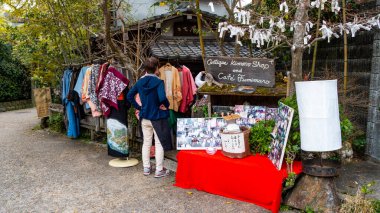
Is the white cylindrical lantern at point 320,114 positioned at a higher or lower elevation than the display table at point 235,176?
higher

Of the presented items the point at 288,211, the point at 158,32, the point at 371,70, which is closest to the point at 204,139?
the point at 288,211

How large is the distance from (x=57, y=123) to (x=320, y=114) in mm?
9513

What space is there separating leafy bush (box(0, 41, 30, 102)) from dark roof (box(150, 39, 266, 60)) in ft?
43.1

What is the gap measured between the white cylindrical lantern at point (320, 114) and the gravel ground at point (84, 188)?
133cm

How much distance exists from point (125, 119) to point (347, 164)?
4740 mm

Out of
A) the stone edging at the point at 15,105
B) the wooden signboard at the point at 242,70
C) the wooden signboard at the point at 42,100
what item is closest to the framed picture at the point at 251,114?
the wooden signboard at the point at 242,70

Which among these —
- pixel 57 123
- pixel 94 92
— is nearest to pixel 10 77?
pixel 57 123

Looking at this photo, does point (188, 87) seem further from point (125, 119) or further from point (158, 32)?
point (158, 32)

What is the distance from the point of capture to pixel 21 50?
13234mm

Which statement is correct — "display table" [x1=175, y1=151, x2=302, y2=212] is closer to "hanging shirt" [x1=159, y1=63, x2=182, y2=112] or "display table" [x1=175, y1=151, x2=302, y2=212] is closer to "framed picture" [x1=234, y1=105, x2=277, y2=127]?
"framed picture" [x1=234, y1=105, x2=277, y2=127]

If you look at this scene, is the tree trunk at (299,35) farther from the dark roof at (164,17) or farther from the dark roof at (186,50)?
the dark roof at (164,17)

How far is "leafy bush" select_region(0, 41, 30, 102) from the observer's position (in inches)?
763

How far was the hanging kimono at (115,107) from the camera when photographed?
7078 millimetres

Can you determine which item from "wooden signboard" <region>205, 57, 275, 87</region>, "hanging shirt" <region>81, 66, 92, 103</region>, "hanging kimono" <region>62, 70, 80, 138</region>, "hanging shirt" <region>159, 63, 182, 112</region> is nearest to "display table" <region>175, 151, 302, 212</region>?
"wooden signboard" <region>205, 57, 275, 87</region>
